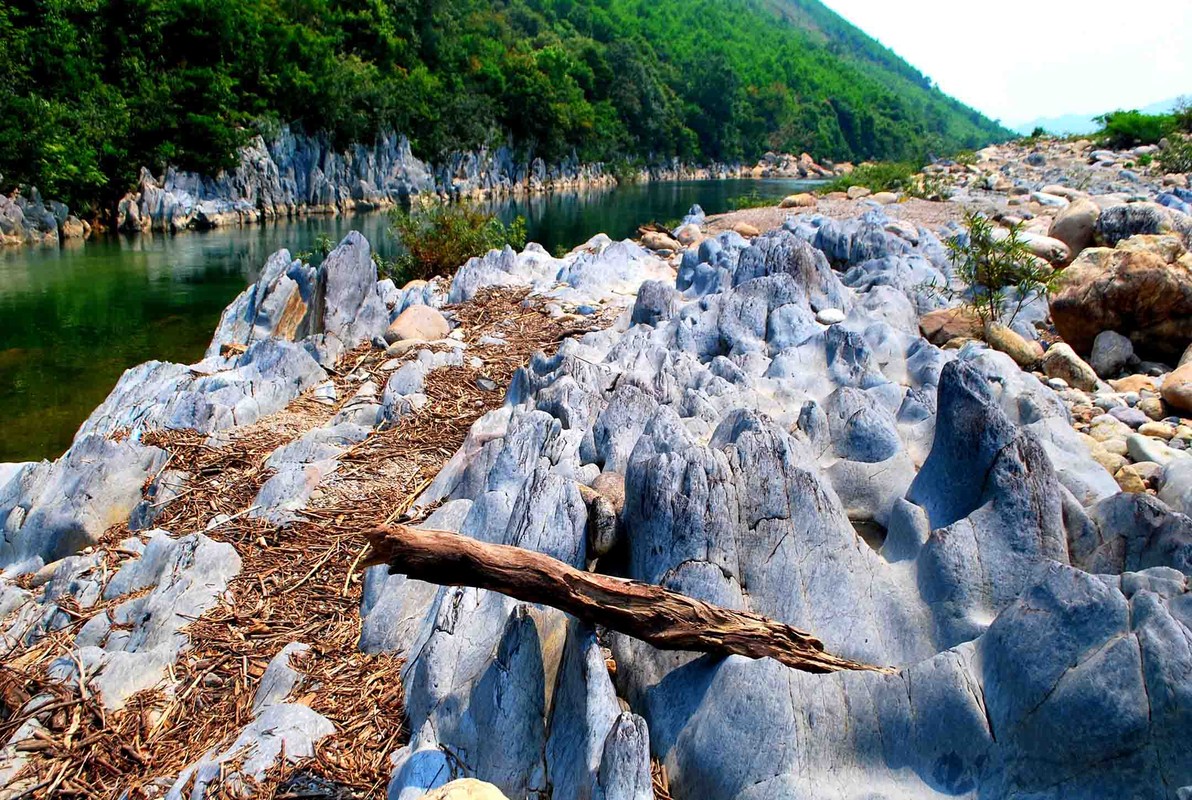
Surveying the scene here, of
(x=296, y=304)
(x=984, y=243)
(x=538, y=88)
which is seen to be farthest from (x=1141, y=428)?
(x=538, y=88)

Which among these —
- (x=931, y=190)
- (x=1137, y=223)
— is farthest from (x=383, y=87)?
(x=1137, y=223)

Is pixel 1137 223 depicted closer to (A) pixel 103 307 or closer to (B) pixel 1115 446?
(B) pixel 1115 446

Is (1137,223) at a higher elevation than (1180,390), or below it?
higher

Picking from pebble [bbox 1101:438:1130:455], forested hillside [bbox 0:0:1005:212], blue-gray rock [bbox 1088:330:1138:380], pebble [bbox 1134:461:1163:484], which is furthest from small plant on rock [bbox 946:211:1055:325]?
forested hillside [bbox 0:0:1005:212]

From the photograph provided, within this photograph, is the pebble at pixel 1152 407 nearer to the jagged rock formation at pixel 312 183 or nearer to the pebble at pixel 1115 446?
the pebble at pixel 1115 446

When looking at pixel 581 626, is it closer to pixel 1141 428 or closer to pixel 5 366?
pixel 1141 428

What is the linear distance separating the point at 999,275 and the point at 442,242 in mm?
7774

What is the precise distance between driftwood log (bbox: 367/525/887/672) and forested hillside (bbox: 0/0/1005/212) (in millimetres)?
29527

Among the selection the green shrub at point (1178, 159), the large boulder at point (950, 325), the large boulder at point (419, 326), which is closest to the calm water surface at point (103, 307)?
the large boulder at point (419, 326)

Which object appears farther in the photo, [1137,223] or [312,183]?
[312,183]

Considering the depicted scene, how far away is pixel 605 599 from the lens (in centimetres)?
243

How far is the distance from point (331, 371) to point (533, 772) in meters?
5.28

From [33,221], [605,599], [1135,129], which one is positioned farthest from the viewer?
[33,221]

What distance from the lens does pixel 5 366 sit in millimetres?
11977
